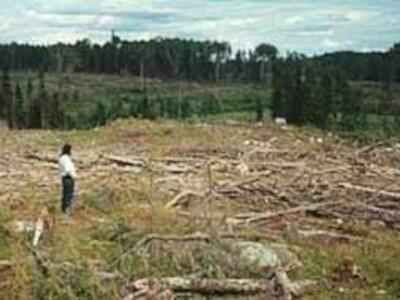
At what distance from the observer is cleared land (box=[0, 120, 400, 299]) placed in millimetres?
10039

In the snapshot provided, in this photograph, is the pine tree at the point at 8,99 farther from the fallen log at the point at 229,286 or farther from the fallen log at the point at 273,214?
the fallen log at the point at 229,286

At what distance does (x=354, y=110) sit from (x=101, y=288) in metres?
40.2

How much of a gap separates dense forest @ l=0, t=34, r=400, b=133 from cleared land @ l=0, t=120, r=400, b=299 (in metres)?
19.5

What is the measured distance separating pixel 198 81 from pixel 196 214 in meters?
73.1

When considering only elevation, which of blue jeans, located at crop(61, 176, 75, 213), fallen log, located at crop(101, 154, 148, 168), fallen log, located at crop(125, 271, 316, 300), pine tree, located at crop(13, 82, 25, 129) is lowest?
pine tree, located at crop(13, 82, 25, 129)

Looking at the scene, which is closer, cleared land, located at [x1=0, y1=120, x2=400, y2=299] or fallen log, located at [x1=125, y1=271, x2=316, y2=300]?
fallen log, located at [x1=125, y1=271, x2=316, y2=300]

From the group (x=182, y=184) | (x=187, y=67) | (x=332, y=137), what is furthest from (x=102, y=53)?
(x=182, y=184)

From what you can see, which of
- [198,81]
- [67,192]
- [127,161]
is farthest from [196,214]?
[198,81]

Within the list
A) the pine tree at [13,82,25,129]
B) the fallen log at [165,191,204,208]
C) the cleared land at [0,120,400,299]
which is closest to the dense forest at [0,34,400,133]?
the pine tree at [13,82,25,129]

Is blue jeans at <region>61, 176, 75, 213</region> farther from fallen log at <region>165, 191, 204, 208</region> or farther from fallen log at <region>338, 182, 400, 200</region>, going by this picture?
fallen log at <region>338, 182, 400, 200</region>

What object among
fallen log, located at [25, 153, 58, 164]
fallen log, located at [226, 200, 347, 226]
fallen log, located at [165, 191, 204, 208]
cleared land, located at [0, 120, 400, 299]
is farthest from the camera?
fallen log, located at [25, 153, 58, 164]

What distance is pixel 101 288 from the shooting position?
9.39 meters

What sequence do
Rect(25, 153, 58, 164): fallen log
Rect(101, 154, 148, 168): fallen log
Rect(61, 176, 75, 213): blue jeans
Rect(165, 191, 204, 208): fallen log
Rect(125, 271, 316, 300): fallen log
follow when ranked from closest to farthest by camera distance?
Rect(125, 271, 316, 300): fallen log
Rect(61, 176, 75, 213): blue jeans
Rect(165, 191, 204, 208): fallen log
Rect(101, 154, 148, 168): fallen log
Rect(25, 153, 58, 164): fallen log

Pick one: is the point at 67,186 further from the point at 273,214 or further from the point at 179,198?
the point at 273,214
